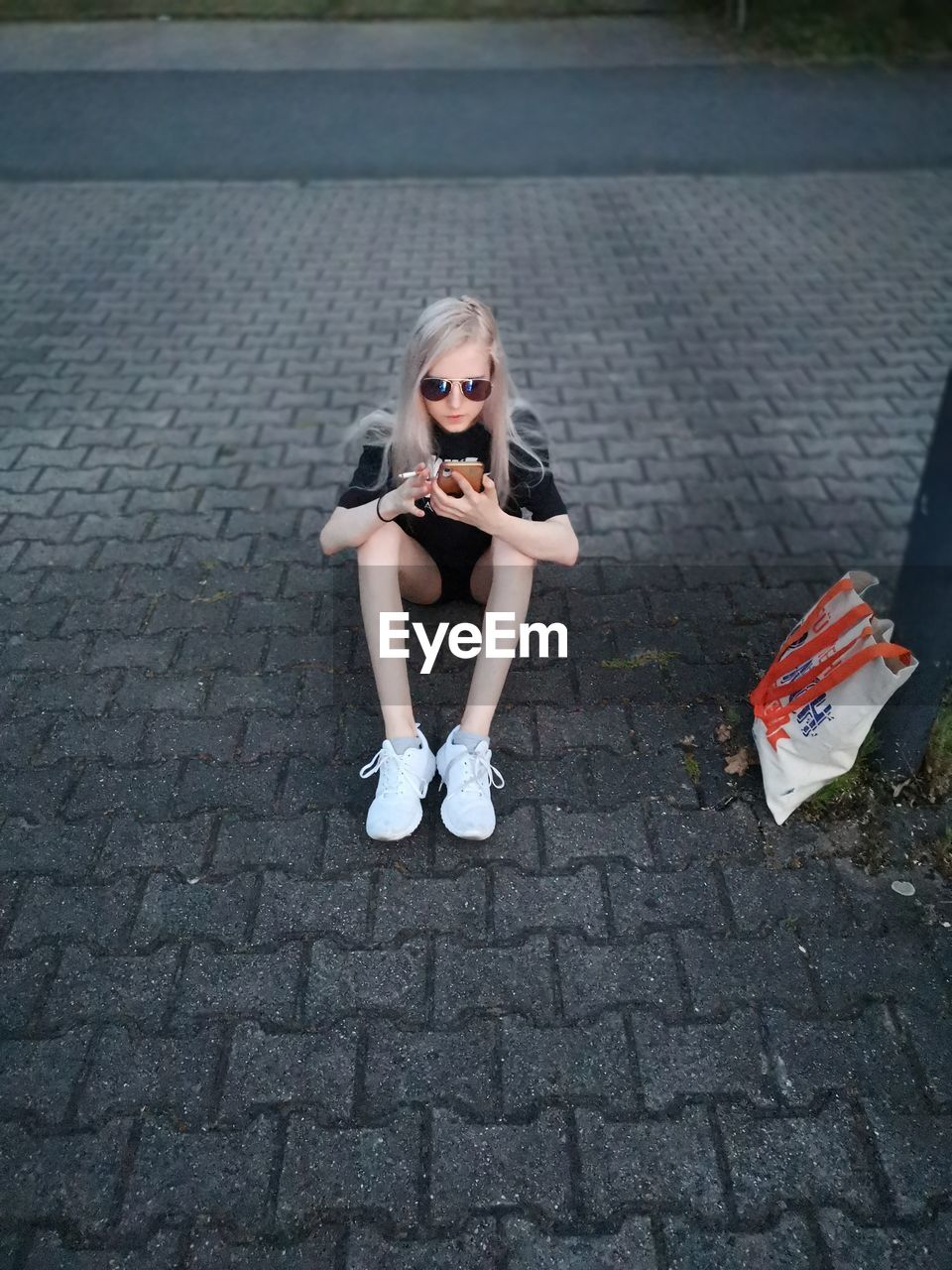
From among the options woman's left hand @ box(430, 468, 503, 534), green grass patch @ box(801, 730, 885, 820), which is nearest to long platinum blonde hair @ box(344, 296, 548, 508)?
woman's left hand @ box(430, 468, 503, 534)

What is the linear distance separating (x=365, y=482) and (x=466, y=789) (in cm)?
90

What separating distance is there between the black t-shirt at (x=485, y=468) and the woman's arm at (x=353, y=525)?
0.04 m

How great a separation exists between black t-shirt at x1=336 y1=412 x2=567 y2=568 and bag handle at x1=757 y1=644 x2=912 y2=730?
2.73ft

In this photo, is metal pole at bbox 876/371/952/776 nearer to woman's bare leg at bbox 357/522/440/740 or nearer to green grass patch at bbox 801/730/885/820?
green grass patch at bbox 801/730/885/820

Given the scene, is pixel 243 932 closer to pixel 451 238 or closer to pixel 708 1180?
pixel 708 1180

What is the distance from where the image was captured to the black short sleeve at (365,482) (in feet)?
8.34

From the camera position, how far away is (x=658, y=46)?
1039 centimetres

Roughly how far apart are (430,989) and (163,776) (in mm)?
1048

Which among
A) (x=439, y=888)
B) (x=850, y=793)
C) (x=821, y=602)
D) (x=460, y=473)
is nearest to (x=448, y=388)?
(x=460, y=473)

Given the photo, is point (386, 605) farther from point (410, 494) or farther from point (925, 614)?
point (925, 614)

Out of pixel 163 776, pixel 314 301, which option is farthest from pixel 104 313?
pixel 163 776

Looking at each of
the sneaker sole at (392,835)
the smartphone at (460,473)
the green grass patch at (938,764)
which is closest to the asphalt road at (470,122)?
the smartphone at (460,473)

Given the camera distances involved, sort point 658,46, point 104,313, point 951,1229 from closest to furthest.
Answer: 1. point 951,1229
2. point 104,313
3. point 658,46

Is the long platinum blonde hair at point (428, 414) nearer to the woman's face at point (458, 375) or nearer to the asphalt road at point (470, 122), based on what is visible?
the woman's face at point (458, 375)
